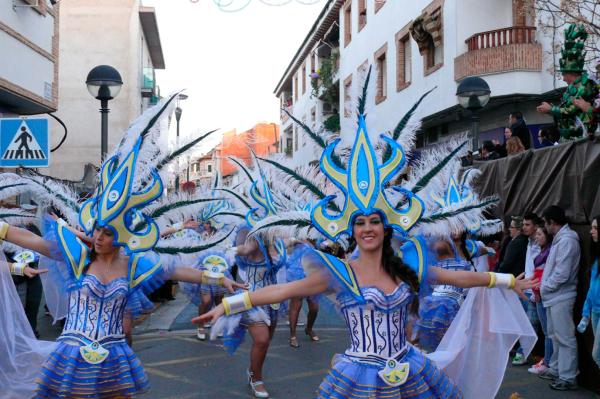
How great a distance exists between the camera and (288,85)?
40250 millimetres

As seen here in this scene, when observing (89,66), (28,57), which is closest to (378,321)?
(28,57)

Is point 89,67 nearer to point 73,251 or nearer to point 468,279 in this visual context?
point 73,251

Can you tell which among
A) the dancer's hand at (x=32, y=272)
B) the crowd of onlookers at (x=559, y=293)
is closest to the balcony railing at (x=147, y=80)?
the crowd of onlookers at (x=559, y=293)

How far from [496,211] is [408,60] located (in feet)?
35.8

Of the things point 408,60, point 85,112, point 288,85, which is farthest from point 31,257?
point 288,85

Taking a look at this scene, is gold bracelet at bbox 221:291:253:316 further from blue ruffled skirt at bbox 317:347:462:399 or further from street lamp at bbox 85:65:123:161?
street lamp at bbox 85:65:123:161

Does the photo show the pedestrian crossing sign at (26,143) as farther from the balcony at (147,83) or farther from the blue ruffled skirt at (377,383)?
the balcony at (147,83)

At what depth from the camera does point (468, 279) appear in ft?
13.9

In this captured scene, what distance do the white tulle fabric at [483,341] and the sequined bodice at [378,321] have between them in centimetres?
74

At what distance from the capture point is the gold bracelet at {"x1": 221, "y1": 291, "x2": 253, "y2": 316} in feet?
12.5

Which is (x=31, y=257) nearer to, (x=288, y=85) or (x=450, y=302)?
(x=450, y=302)

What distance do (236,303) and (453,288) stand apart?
11.6 feet

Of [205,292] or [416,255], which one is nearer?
[416,255]

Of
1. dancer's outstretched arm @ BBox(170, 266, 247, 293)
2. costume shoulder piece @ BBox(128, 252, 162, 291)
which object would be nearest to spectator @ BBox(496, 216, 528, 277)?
dancer's outstretched arm @ BBox(170, 266, 247, 293)
